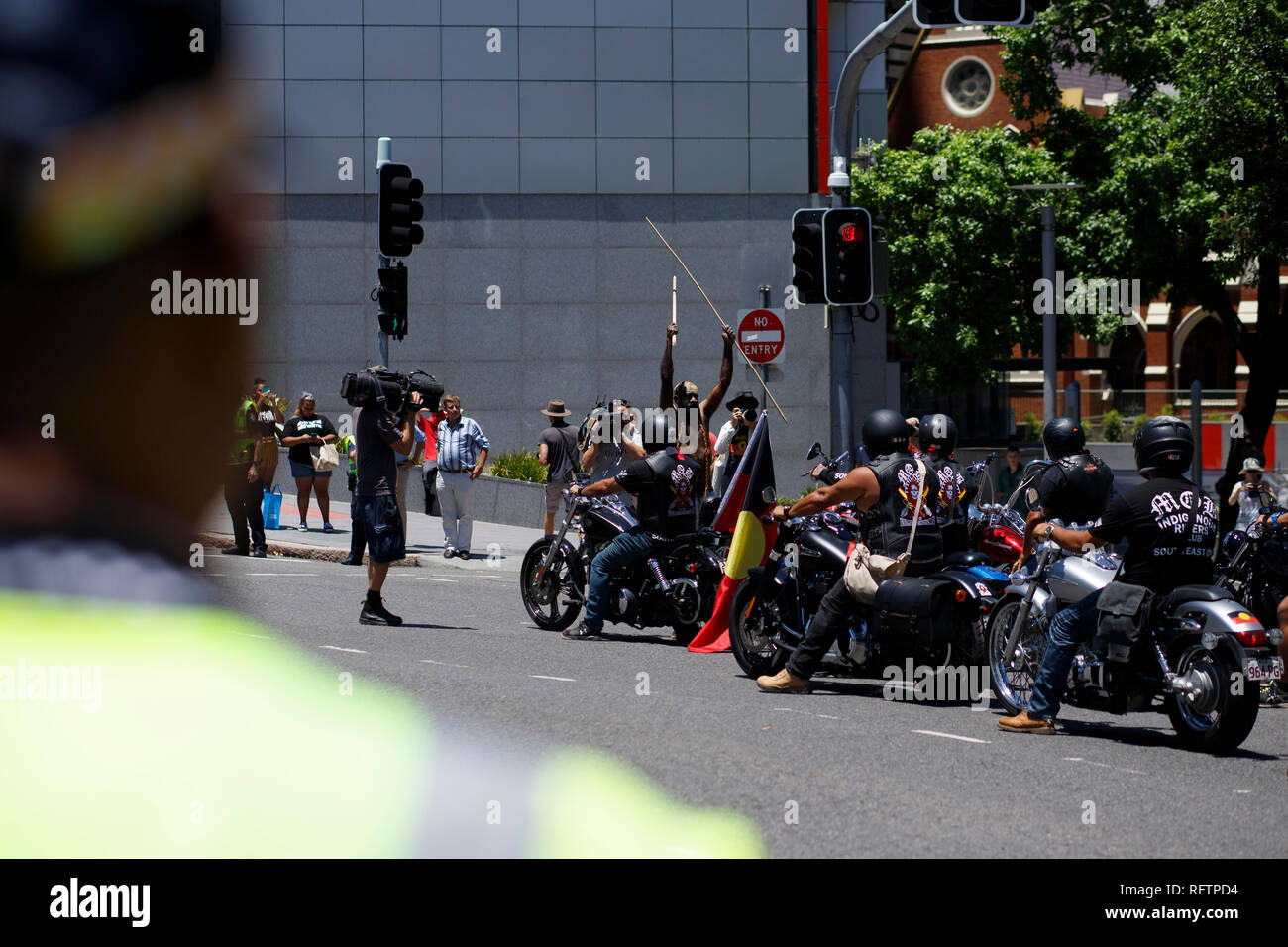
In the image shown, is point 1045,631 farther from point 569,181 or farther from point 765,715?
point 569,181

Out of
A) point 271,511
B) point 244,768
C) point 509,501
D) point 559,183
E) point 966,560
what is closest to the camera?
point 244,768

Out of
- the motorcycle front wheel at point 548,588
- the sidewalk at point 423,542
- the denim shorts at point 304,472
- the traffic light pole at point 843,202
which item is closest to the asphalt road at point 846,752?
the motorcycle front wheel at point 548,588

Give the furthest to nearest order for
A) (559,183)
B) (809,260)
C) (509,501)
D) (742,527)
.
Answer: (559,183) < (509,501) < (809,260) < (742,527)

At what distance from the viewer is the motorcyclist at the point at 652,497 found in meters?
11.5

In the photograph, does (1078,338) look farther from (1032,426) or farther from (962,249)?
(962,249)

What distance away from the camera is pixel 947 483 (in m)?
9.71

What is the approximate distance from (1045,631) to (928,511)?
1.38 meters

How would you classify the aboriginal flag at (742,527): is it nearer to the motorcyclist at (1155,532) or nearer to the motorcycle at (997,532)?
the motorcycle at (997,532)

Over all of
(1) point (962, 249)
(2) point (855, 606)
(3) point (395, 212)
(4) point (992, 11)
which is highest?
(1) point (962, 249)

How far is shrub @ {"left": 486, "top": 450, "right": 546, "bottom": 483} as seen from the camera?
23.5 meters

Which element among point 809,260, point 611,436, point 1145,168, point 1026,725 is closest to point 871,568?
point 1026,725

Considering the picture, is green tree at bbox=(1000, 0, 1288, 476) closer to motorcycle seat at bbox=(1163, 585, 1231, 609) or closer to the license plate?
motorcycle seat at bbox=(1163, 585, 1231, 609)

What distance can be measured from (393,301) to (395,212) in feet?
3.11

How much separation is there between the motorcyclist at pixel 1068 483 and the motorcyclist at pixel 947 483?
1.61 ft
